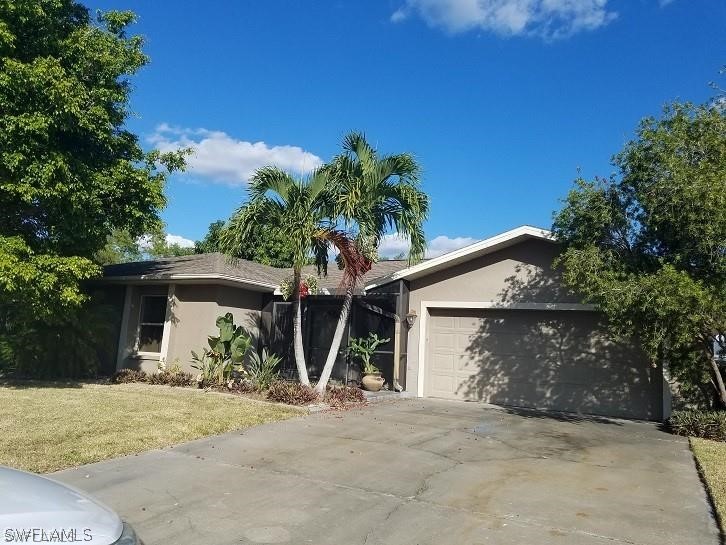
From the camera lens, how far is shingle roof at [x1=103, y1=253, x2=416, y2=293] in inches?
605

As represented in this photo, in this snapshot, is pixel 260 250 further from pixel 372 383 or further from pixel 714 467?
pixel 714 467

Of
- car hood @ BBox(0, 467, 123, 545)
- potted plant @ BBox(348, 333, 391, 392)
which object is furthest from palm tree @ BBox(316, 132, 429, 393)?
car hood @ BBox(0, 467, 123, 545)

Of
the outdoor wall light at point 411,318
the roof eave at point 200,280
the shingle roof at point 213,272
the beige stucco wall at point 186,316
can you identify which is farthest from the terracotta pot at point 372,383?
the beige stucco wall at point 186,316

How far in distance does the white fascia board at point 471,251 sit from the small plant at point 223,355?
357 centimetres

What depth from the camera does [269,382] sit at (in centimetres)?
1304

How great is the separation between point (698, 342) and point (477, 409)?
15.2ft

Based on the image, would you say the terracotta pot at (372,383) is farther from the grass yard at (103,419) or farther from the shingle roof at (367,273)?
the grass yard at (103,419)

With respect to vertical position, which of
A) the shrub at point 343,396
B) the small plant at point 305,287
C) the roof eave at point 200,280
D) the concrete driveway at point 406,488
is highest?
the roof eave at point 200,280

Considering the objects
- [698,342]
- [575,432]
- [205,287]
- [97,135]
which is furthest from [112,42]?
[698,342]

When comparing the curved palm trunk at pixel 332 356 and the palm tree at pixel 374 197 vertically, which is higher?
the palm tree at pixel 374 197

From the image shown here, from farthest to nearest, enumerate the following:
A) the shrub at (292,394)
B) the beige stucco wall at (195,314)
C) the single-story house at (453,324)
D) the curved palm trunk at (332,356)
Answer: the beige stucco wall at (195,314) → the single-story house at (453,324) → the curved palm trunk at (332,356) → the shrub at (292,394)

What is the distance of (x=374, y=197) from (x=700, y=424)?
7.43 metres

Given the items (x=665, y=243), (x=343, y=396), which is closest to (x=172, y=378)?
(x=343, y=396)

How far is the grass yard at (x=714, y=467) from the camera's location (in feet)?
19.5
